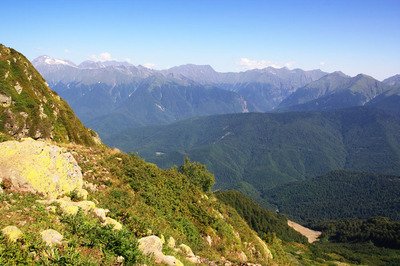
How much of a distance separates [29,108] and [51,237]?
251 ft

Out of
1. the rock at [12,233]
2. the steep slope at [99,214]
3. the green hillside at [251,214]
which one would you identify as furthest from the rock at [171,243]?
the green hillside at [251,214]

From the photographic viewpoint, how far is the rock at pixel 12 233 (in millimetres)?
17631

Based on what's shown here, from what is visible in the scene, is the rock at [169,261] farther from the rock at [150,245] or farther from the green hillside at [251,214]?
the green hillside at [251,214]

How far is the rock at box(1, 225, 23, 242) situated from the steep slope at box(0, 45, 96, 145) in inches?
2498

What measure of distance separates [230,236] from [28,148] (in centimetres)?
3240

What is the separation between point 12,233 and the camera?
17984mm

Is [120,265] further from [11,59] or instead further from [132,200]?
[11,59]

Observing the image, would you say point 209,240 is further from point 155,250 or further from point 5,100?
point 5,100

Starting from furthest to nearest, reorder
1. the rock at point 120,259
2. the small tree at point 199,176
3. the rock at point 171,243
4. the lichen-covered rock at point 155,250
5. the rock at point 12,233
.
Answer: the small tree at point 199,176 < the rock at point 171,243 < the lichen-covered rock at point 155,250 < the rock at point 120,259 < the rock at point 12,233

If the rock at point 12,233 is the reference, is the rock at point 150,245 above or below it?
below

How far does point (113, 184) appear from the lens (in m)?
40.3

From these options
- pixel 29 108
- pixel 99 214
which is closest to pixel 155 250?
pixel 99 214

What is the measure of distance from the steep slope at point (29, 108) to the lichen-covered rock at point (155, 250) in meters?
62.1

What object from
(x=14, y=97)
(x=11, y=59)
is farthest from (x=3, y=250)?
(x=11, y=59)
